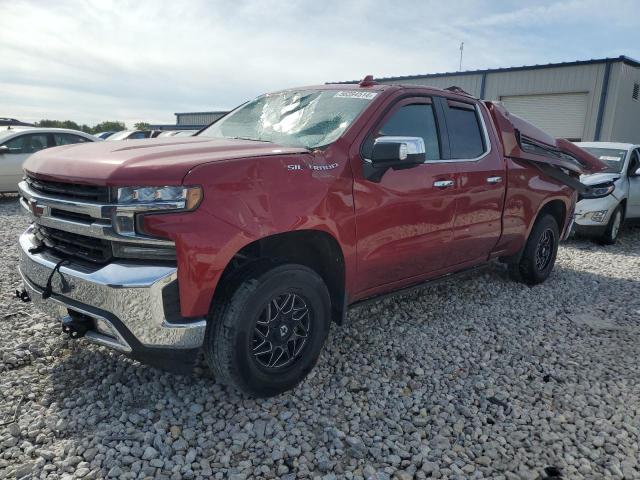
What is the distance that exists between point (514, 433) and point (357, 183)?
1.73 metres

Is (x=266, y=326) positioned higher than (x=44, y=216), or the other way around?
(x=44, y=216)

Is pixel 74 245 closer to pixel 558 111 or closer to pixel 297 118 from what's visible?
pixel 297 118

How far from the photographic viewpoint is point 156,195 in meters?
2.41

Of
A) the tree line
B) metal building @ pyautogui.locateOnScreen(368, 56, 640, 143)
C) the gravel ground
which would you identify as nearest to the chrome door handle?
the gravel ground

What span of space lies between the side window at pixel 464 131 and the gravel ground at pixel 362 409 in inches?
58.7

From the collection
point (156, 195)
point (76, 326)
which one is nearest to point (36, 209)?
point (76, 326)

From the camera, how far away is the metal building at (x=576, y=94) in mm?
18312

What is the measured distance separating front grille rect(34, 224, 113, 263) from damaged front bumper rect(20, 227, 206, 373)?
0.06 m

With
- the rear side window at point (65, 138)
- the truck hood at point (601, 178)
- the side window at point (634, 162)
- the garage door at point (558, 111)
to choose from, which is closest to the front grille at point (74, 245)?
the truck hood at point (601, 178)

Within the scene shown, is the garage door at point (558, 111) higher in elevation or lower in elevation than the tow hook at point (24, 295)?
higher

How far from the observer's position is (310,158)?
2.95m

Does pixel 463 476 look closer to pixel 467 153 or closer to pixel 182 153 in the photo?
pixel 182 153

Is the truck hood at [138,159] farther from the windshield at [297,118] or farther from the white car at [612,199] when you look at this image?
the white car at [612,199]

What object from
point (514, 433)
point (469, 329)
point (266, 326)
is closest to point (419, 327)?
point (469, 329)
